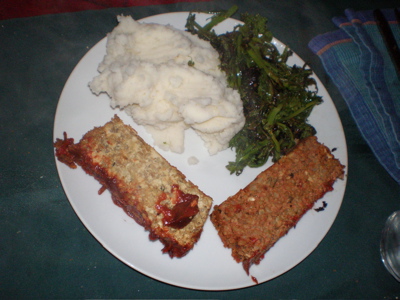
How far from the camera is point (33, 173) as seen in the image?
407 centimetres

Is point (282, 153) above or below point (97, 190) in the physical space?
above

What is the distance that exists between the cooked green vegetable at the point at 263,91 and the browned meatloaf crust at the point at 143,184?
3.52 feet

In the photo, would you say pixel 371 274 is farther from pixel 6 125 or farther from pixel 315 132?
pixel 6 125

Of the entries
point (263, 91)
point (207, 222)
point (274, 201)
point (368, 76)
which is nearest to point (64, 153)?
point (207, 222)

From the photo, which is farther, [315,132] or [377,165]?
[377,165]

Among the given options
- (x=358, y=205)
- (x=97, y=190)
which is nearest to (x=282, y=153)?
(x=358, y=205)

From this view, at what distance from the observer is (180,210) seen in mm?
3602

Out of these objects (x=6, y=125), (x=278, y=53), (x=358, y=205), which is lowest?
(x=6, y=125)

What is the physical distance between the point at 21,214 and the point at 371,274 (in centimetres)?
481

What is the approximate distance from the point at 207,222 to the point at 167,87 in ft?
5.84

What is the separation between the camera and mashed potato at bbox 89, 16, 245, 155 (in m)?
3.85

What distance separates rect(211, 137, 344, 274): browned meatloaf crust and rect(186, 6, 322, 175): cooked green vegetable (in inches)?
11.6

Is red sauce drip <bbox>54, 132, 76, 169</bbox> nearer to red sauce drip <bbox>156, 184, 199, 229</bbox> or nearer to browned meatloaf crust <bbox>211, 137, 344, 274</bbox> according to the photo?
red sauce drip <bbox>156, 184, 199, 229</bbox>

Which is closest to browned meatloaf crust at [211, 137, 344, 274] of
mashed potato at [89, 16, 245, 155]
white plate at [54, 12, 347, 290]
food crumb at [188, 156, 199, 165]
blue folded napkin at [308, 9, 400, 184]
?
white plate at [54, 12, 347, 290]
